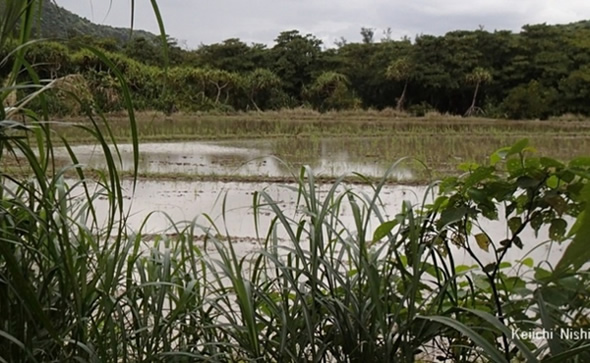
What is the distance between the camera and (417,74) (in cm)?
740

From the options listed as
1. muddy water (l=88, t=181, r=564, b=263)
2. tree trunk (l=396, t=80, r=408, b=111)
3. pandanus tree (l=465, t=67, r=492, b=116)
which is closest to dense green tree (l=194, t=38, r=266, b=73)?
tree trunk (l=396, t=80, r=408, b=111)

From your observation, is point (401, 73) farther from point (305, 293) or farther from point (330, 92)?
point (305, 293)

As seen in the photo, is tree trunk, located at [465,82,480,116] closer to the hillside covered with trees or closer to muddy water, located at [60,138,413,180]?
the hillside covered with trees

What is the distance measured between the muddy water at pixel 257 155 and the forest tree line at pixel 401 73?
1181 millimetres

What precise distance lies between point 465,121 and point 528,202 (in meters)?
6.97

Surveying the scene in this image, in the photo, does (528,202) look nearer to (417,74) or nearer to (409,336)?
(409,336)

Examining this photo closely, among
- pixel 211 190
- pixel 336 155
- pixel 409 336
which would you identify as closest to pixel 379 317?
pixel 409 336

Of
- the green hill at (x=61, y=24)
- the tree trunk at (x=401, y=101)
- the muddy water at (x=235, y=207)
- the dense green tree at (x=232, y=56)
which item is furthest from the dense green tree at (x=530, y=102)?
the green hill at (x=61, y=24)

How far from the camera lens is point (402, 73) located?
290 inches

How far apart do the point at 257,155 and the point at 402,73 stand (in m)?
3.62

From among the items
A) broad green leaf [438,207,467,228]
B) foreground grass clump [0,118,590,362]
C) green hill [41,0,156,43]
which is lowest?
foreground grass clump [0,118,590,362]

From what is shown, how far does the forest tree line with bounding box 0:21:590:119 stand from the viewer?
631cm

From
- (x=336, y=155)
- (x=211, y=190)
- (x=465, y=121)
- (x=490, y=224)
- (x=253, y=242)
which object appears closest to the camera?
(x=490, y=224)

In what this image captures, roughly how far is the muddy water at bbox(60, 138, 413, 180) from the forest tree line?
1.18 m
